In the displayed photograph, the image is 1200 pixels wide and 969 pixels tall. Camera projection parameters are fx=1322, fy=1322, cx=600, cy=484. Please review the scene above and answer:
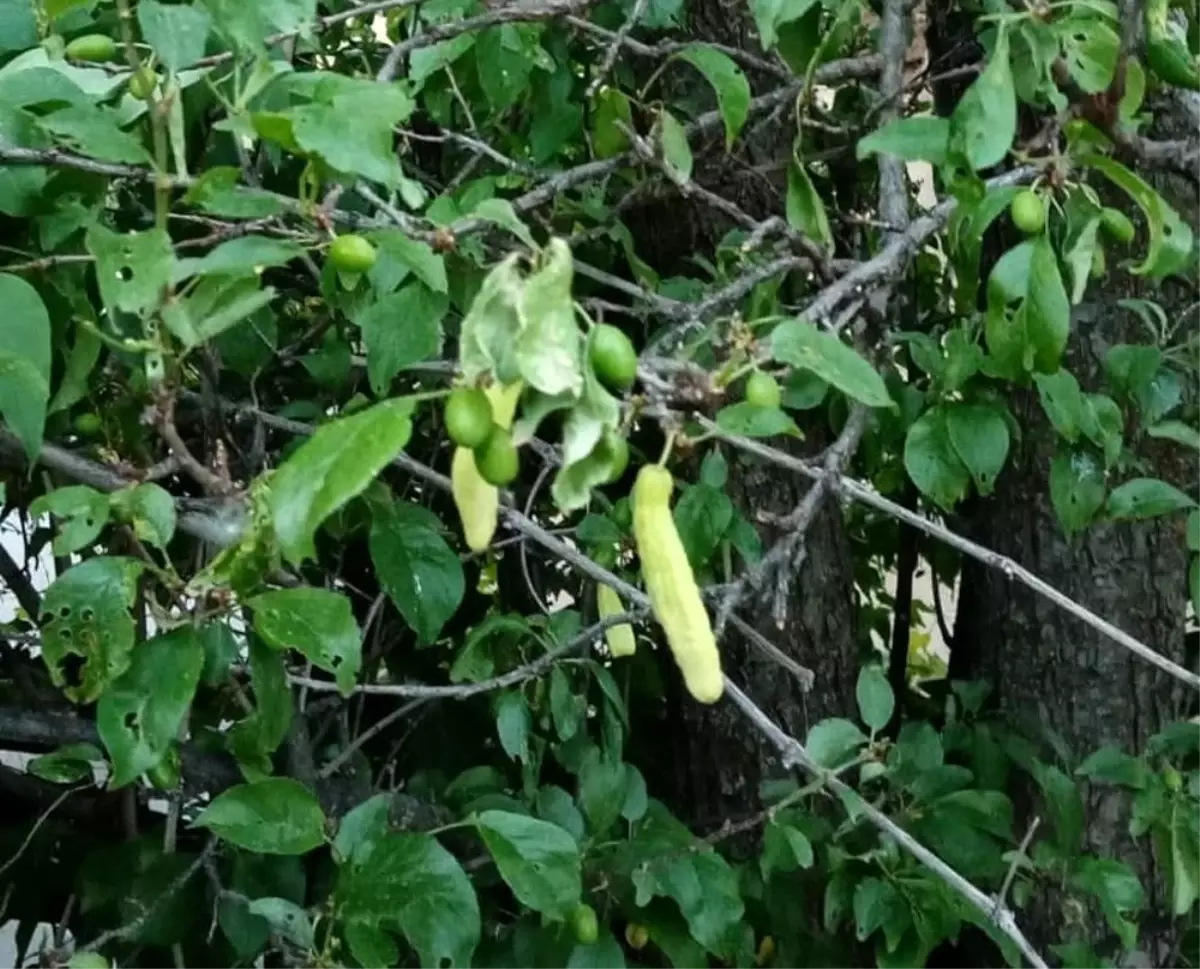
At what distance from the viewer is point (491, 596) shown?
1.08 metres

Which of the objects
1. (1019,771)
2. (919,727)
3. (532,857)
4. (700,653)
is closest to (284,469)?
(700,653)

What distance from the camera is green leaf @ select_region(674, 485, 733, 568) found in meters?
0.70

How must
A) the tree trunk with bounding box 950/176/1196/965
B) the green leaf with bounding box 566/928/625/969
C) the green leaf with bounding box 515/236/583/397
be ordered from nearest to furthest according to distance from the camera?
the green leaf with bounding box 515/236/583/397 < the green leaf with bounding box 566/928/625/969 < the tree trunk with bounding box 950/176/1196/965

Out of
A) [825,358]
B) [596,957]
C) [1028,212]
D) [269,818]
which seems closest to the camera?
[825,358]

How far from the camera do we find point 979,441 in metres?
0.71

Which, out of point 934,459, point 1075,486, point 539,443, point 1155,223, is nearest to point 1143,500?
point 1075,486

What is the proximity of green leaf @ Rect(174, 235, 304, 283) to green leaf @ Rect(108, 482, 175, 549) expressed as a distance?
0.33 ft

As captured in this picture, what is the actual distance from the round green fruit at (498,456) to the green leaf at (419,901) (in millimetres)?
354

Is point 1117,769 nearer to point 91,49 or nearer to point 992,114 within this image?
point 992,114

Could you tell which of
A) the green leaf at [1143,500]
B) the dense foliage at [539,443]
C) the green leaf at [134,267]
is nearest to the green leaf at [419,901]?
the dense foliage at [539,443]

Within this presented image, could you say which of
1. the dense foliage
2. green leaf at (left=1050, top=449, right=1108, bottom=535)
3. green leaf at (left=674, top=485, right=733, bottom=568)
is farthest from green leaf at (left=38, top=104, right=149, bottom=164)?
green leaf at (left=1050, top=449, right=1108, bottom=535)

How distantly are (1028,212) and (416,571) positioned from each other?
34 centimetres

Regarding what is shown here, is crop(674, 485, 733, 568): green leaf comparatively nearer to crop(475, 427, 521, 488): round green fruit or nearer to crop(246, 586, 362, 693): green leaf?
crop(246, 586, 362, 693): green leaf

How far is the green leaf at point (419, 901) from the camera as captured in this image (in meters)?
0.65
